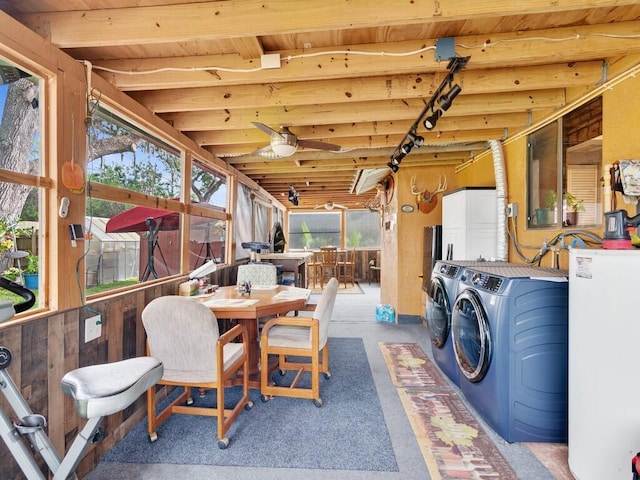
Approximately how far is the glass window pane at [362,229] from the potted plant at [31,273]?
8440 mm

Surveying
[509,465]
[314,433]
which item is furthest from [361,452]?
[509,465]

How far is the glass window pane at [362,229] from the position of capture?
971 cm

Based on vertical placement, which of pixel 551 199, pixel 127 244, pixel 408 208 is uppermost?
pixel 408 208

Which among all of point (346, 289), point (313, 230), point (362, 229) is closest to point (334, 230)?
point (313, 230)

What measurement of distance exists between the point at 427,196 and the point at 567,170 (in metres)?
2.18

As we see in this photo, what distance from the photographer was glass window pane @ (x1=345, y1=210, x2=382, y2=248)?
9706 mm

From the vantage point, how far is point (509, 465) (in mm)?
1803

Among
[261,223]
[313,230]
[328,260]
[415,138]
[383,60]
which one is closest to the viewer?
[383,60]

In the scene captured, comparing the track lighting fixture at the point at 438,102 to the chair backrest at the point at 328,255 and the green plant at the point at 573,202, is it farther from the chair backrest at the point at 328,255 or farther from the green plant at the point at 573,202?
the chair backrest at the point at 328,255

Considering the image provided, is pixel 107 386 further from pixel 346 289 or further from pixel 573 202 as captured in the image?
pixel 346 289

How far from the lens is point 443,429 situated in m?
2.12

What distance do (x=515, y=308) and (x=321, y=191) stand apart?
581 centimetres

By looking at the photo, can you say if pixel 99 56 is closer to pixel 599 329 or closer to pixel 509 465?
pixel 599 329

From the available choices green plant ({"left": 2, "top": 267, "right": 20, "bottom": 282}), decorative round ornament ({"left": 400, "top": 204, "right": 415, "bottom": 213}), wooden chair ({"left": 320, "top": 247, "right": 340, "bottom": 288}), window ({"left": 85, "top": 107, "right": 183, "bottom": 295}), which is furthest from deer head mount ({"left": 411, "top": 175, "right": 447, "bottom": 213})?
green plant ({"left": 2, "top": 267, "right": 20, "bottom": 282})
